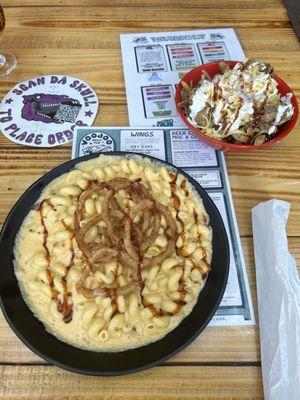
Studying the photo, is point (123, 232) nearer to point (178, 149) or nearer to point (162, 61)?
point (178, 149)

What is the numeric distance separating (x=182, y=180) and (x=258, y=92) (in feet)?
0.90

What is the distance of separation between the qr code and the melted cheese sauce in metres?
0.23

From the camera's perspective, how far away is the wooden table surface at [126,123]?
1.95 feet

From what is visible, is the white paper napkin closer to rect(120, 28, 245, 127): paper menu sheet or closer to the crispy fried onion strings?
the crispy fried onion strings

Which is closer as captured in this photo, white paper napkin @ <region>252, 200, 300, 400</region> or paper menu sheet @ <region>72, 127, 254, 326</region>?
white paper napkin @ <region>252, 200, 300, 400</region>

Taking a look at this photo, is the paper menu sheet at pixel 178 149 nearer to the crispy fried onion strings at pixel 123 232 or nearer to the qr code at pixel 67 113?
the qr code at pixel 67 113

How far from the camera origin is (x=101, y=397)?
58 centimetres

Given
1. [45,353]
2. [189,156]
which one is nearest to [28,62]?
[189,156]

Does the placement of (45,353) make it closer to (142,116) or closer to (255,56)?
(142,116)

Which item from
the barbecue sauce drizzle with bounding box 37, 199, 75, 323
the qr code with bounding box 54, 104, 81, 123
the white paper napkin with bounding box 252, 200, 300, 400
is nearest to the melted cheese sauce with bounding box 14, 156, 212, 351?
the barbecue sauce drizzle with bounding box 37, 199, 75, 323

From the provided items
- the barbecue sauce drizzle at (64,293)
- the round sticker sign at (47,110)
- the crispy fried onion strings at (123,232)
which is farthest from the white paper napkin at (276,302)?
the round sticker sign at (47,110)

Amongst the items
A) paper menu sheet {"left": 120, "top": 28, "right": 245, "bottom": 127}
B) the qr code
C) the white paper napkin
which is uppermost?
paper menu sheet {"left": 120, "top": 28, "right": 245, "bottom": 127}

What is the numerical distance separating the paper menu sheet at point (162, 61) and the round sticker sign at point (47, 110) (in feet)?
0.39

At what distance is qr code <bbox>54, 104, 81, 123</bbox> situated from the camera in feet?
3.01
